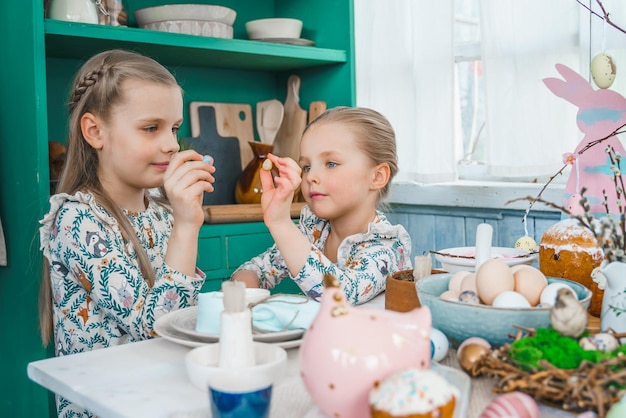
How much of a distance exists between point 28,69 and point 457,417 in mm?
1731

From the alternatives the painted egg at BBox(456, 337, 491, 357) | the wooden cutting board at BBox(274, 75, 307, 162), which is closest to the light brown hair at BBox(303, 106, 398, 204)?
the painted egg at BBox(456, 337, 491, 357)

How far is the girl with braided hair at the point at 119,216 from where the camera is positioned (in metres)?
1.38

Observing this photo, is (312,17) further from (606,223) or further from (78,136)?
(606,223)

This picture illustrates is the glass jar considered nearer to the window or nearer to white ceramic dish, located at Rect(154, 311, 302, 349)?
the window

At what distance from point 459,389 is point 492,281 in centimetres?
21

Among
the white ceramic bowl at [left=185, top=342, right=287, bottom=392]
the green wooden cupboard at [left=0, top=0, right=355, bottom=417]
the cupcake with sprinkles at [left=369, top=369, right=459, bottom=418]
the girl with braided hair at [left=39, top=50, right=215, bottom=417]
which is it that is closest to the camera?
the cupcake with sprinkles at [left=369, top=369, right=459, bottom=418]

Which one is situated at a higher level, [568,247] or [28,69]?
[28,69]

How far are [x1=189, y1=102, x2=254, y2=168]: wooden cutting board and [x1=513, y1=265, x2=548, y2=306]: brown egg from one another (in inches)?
81.4

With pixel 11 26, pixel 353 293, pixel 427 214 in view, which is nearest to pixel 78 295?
pixel 353 293

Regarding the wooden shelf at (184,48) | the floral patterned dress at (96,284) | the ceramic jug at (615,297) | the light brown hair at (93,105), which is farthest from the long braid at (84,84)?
the ceramic jug at (615,297)

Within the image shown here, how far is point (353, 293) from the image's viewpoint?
4.53 ft

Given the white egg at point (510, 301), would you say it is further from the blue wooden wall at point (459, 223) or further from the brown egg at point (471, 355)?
the blue wooden wall at point (459, 223)

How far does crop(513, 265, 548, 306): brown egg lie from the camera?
0.92m

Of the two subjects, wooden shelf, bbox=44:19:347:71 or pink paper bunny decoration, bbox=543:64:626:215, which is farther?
wooden shelf, bbox=44:19:347:71
